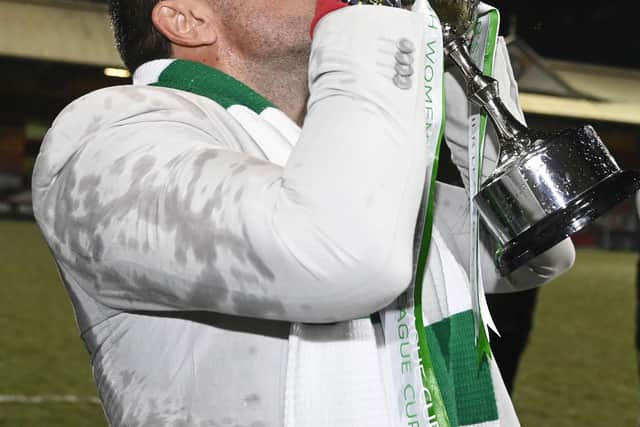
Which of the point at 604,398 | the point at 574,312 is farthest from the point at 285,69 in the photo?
the point at 574,312

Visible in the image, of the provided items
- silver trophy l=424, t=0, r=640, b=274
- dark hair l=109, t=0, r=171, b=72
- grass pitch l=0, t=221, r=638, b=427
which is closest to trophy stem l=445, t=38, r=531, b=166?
silver trophy l=424, t=0, r=640, b=274

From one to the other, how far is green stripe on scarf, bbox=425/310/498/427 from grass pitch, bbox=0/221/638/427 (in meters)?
2.59

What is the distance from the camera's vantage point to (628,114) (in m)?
9.31

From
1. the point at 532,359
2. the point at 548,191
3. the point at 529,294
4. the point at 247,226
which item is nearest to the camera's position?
the point at 247,226

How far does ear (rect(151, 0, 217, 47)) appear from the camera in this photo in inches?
42.4

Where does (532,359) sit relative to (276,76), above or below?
below

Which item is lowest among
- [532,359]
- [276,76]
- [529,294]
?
[532,359]

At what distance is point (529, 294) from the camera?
2.73 metres

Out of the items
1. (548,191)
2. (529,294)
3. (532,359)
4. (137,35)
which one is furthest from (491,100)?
(532,359)

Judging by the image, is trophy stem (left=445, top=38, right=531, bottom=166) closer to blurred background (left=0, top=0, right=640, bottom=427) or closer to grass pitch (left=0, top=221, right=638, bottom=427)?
blurred background (left=0, top=0, right=640, bottom=427)

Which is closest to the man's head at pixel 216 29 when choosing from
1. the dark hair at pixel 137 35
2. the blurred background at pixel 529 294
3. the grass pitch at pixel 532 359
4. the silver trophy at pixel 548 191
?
the dark hair at pixel 137 35

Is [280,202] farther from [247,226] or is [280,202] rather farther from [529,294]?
[529,294]

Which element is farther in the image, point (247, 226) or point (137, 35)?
point (137, 35)

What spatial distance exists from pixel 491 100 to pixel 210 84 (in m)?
0.31
